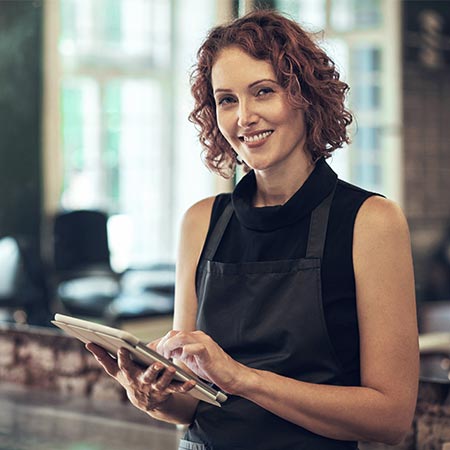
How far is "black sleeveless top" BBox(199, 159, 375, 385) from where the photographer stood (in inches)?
62.1

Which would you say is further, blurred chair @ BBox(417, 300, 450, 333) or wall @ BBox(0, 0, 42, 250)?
wall @ BBox(0, 0, 42, 250)

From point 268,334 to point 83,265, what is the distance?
1858 mm

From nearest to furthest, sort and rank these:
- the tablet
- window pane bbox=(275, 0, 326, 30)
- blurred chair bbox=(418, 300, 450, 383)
→ the tablet
blurred chair bbox=(418, 300, 450, 383)
window pane bbox=(275, 0, 326, 30)

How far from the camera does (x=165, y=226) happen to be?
3.41 meters

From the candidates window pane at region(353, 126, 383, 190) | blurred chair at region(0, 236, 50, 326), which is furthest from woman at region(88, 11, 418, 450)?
blurred chair at region(0, 236, 50, 326)

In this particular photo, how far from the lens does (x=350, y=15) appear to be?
255 centimetres

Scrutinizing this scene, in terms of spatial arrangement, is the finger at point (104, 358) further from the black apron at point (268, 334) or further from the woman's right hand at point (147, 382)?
the black apron at point (268, 334)

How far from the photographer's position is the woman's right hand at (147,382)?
1492 mm

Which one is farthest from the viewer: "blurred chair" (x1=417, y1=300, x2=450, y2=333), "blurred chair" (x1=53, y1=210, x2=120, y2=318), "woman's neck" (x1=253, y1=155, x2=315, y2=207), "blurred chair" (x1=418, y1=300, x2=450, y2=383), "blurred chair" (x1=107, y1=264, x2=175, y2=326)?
"blurred chair" (x1=53, y1=210, x2=120, y2=318)

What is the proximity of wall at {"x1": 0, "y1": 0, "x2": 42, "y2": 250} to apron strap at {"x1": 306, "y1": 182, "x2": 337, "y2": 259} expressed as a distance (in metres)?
1.99

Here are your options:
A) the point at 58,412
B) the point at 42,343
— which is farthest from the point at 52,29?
the point at 58,412

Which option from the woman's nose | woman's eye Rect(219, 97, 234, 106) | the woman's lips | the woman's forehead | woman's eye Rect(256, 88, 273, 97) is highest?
the woman's forehead

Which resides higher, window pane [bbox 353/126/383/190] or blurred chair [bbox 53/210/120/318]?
window pane [bbox 353/126/383/190]

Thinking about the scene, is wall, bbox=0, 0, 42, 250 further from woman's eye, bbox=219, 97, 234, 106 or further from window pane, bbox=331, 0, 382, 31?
woman's eye, bbox=219, 97, 234, 106
